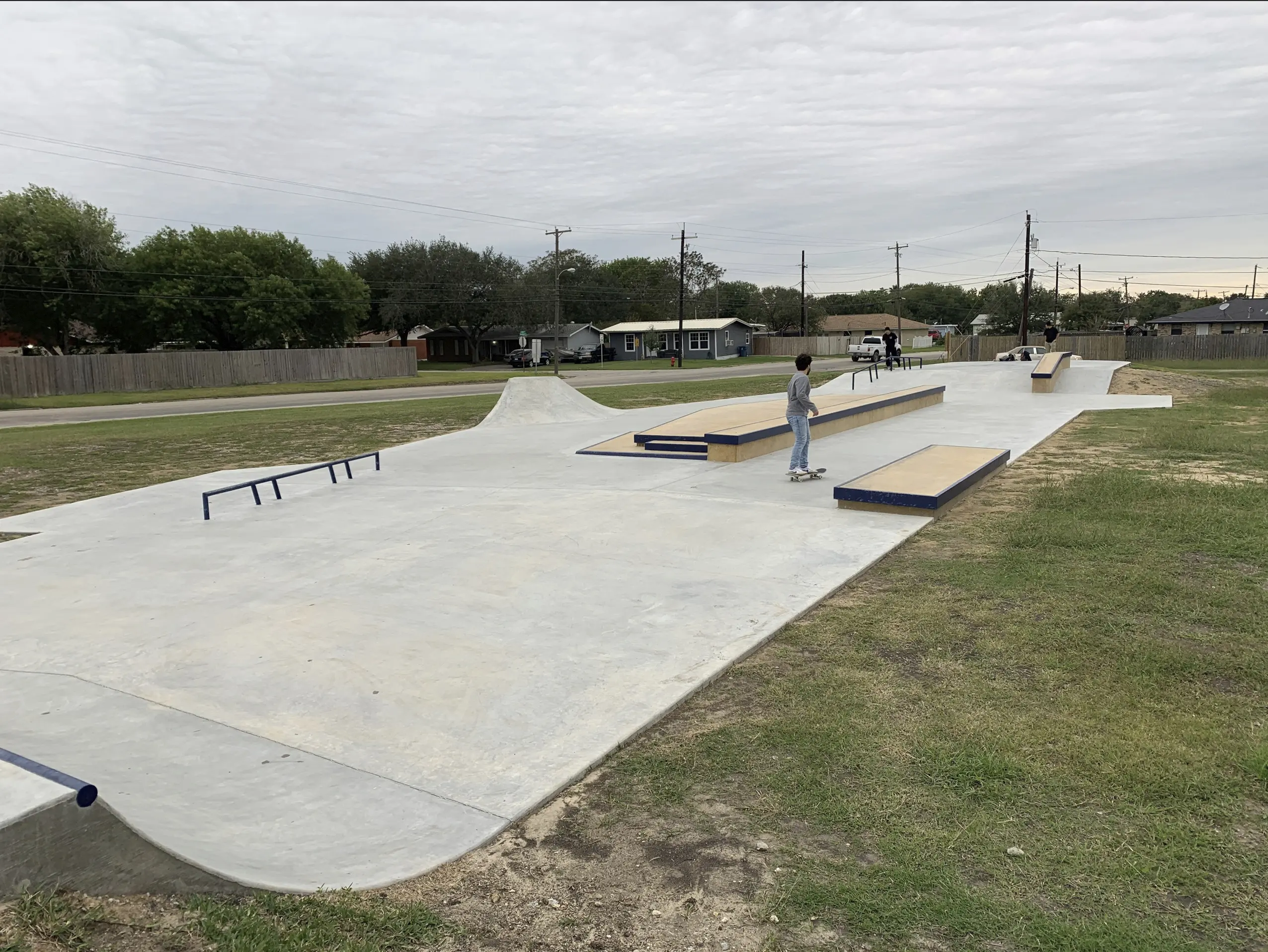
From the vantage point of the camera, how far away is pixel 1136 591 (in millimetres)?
6188

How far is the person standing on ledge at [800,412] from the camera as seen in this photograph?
10.8 m

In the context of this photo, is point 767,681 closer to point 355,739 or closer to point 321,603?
point 355,739

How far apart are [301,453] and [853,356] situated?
47214 mm

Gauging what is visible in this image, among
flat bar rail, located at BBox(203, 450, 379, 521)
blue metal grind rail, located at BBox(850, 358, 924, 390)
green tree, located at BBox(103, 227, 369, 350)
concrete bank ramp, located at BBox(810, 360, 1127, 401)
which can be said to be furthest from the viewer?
green tree, located at BBox(103, 227, 369, 350)

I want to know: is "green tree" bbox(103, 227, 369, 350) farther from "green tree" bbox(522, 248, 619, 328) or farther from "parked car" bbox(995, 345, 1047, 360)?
"parked car" bbox(995, 345, 1047, 360)

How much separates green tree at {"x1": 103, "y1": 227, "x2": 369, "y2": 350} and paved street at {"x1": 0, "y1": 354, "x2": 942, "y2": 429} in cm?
2075

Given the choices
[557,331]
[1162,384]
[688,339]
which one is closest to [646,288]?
[688,339]

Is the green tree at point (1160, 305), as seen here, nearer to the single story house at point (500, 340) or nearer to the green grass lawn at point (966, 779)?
the single story house at point (500, 340)

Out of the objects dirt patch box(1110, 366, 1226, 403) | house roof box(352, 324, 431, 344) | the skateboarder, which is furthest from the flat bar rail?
house roof box(352, 324, 431, 344)

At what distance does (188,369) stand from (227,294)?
14.4 m

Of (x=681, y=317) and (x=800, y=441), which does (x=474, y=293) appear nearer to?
(x=681, y=317)

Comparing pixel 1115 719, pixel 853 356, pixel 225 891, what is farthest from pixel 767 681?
pixel 853 356

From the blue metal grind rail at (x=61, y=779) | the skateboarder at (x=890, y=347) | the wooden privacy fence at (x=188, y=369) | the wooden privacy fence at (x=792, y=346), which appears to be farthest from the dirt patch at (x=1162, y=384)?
the wooden privacy fence at (x=792, y=346)

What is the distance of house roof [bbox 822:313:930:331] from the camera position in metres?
115
